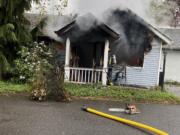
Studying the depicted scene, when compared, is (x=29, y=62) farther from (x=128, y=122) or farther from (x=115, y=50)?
(x=128, y=122)

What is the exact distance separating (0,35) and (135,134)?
31.2 ft

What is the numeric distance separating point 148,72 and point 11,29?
7.55 metres

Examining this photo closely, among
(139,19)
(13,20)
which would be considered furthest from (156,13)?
(13,20)

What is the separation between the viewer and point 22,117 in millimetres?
10484

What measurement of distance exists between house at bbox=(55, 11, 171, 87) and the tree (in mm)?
1641

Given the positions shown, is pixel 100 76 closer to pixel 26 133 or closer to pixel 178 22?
pixel 26 133

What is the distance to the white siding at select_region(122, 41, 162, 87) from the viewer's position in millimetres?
20719

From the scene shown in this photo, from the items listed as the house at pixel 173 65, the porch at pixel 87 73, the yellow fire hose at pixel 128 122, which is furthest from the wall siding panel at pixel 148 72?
the yellow fire hose at pixel 128 122

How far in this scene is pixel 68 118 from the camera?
1076 centimetres

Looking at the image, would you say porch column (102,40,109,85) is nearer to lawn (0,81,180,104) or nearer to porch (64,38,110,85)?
porch (64,38,110,85)

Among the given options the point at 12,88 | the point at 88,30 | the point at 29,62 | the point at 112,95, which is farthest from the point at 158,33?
the point at 12,88

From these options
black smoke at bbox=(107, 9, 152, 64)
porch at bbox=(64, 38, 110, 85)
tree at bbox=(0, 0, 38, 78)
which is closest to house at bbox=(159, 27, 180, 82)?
black smoke at bbox=(107, 9, 152, 64)

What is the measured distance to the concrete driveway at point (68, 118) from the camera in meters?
9.25

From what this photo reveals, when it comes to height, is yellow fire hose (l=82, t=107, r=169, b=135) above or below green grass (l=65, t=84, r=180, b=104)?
below
